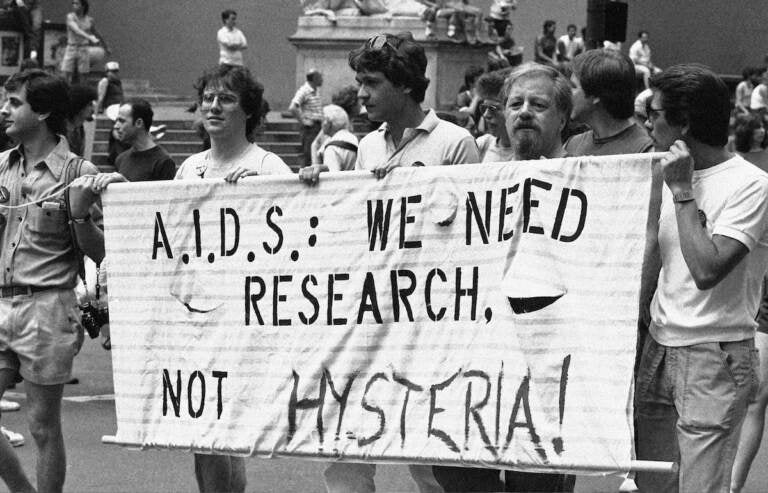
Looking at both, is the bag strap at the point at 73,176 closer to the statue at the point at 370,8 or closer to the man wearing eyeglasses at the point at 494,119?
the man wearing eyeglasses at the point at 494,119

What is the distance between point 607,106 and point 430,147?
84 centimetres

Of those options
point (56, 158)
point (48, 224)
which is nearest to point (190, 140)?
point (56, 158)

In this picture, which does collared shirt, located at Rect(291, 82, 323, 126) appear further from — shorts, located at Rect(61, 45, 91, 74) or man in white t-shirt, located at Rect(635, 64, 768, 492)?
man in white t-shirt, located at Rect(635, 64, 768, 492)

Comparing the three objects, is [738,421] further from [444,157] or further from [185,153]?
[185,153]

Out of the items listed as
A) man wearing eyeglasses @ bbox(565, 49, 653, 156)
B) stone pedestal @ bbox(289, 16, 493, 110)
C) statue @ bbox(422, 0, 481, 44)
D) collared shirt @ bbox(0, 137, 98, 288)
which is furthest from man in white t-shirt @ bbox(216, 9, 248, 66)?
man wearing eyeglasses @ bbox(565, 49, 653, 156)

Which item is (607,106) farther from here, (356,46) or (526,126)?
(356,46)

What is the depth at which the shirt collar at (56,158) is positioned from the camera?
6.44 m

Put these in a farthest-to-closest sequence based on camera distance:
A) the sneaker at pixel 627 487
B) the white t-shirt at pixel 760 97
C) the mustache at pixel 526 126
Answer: the white t-shirt at pixel 760 97
the sneaker at pixel 627 487
the mustache at pixel 526 126

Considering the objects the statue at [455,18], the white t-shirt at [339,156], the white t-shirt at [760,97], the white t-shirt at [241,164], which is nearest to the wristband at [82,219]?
the white t-shirt at [241,164]

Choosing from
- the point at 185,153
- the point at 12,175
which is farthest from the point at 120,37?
the point at 12,175

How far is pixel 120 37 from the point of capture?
33.8 metres

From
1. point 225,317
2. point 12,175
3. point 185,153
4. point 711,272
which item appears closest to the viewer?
point 711,272

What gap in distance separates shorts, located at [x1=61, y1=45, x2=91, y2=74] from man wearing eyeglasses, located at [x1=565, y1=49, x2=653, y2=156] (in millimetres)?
22439

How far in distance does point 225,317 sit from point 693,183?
6.17 ft
